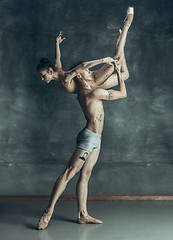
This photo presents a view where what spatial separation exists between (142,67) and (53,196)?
2262mm

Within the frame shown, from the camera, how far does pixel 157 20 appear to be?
496cm

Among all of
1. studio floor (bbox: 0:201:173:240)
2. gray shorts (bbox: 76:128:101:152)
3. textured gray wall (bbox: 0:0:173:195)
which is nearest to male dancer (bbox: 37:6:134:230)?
gray shorts (bbox: 76:128:101:152)

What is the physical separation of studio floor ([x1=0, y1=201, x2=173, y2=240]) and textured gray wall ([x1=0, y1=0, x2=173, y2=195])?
33 centimetres

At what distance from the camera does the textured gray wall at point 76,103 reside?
16.0ft

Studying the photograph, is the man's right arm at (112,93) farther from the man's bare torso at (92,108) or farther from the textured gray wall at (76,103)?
the textured gray wall at (76,103)

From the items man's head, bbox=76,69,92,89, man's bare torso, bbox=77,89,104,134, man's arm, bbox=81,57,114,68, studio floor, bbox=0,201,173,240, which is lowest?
studio floor, bbox=0,201,173,240

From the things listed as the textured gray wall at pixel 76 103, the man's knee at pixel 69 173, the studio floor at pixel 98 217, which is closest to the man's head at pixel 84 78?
the man's knee at pixel 69 173

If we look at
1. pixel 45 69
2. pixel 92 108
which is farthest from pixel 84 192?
pixel 45 69

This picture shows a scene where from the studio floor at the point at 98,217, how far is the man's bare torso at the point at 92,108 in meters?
1.01

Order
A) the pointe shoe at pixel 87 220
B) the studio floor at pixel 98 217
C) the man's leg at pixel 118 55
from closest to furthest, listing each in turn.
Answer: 1. the studio floor at pixel 98 217
2. the pointe shoe at pixel 87 220
3. the man's leg at pixel 118 55

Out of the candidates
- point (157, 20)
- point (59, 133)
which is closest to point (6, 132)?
point (59, 133)

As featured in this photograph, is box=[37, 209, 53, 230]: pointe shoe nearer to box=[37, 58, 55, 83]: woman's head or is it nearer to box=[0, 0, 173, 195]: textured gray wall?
box=[0, 0, 173, 195]: textured gray wall

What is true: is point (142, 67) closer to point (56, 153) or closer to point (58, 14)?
point (58, 14)

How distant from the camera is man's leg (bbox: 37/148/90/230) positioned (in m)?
3.62
